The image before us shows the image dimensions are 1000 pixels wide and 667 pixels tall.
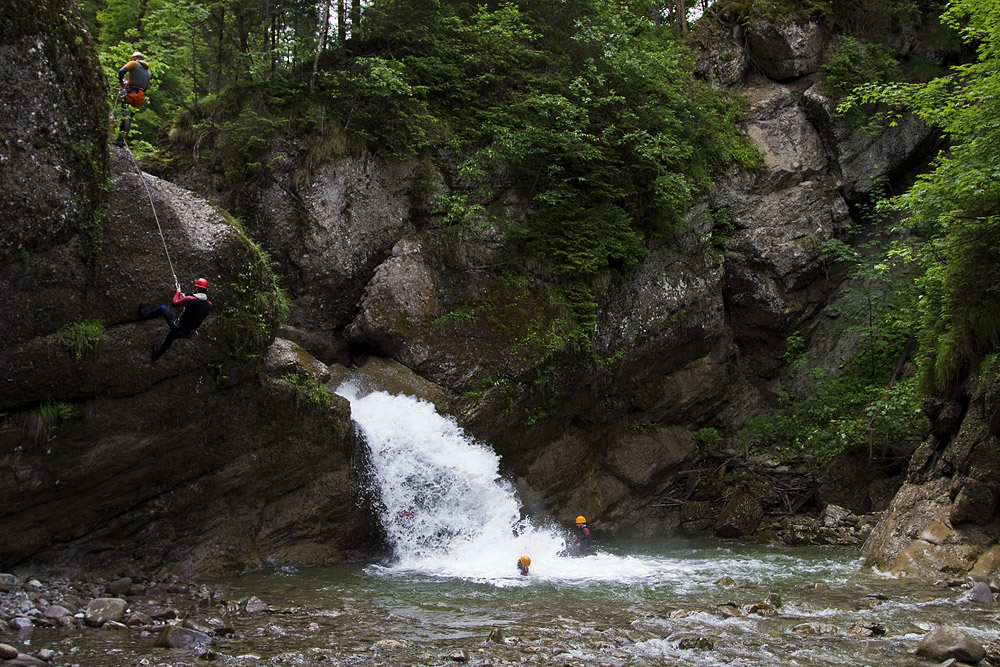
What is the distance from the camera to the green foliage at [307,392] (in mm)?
11469

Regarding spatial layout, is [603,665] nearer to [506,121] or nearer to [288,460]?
[288,460]

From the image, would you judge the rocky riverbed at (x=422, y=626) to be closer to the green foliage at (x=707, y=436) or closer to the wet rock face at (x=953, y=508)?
the wet rock face at (x=953, y=508)

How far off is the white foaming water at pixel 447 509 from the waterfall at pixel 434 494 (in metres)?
0.02

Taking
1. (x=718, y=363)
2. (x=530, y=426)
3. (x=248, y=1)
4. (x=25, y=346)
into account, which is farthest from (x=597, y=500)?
(x=248, y=1)

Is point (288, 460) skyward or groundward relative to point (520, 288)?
groundward

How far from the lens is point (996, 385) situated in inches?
423

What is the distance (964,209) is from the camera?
11234 mm

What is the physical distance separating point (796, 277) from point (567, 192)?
785cm

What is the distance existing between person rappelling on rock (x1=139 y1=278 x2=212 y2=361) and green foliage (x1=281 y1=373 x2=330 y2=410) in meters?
2.30

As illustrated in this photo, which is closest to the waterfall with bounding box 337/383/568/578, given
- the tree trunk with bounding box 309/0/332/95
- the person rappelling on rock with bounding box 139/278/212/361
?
the person rappelling on rock with bounding box 139/278/212/361

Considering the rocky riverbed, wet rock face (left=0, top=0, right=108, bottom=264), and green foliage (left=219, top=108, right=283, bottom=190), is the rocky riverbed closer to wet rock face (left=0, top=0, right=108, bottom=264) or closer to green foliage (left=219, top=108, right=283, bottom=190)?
wet rock face (left=0, top=0, right=108, bottom=264)

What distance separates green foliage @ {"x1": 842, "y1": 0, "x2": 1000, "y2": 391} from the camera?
10.6 meters

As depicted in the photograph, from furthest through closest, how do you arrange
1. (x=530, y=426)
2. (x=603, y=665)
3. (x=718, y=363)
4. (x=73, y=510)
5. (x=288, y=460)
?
(x=718, y=363) < (x=530, y=426) < (x=288, y=460) < (x=73, y=510) < (x=603, y=665)

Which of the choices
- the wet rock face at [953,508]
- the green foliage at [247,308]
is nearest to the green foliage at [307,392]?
the green foliage at [247,308]
